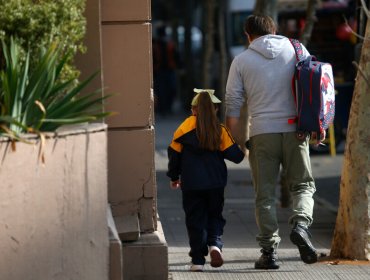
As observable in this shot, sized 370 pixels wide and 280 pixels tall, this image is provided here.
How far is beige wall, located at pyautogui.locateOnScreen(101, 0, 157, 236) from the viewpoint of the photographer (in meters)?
7.14

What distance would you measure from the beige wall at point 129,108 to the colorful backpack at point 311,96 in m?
1.11

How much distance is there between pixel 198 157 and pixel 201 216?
0.48 metres

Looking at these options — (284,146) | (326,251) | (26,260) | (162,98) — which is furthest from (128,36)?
(162,98)

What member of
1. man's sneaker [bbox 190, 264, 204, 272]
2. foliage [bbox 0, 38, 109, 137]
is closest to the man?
man's sneaker [bbox 190, 264, 204, 272]

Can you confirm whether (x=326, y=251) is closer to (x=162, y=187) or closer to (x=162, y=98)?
Result: (x=162, y=187)

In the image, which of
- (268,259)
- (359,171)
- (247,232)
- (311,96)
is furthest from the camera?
(247,232)

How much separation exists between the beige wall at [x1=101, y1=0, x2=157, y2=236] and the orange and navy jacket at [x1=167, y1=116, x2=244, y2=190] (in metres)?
0.43

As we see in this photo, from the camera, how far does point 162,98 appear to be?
28.4 m

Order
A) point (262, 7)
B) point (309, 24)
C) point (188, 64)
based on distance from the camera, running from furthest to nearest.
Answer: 1. point (188, 64)
2. point (262, 7)
3. point (309, 24)

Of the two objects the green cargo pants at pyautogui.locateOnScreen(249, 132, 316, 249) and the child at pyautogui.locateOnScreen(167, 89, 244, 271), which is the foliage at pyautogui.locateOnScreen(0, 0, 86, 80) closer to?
the child at pyautogui.locateOnScreen(167, 89, 244, 271)

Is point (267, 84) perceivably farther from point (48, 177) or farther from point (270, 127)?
point (48, 177)

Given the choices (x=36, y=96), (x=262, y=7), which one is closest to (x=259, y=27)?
(x=36, y=96)

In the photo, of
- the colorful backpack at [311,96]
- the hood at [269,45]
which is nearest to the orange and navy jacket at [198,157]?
the colorful backpack at [311,96]

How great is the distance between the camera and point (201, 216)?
780cm
